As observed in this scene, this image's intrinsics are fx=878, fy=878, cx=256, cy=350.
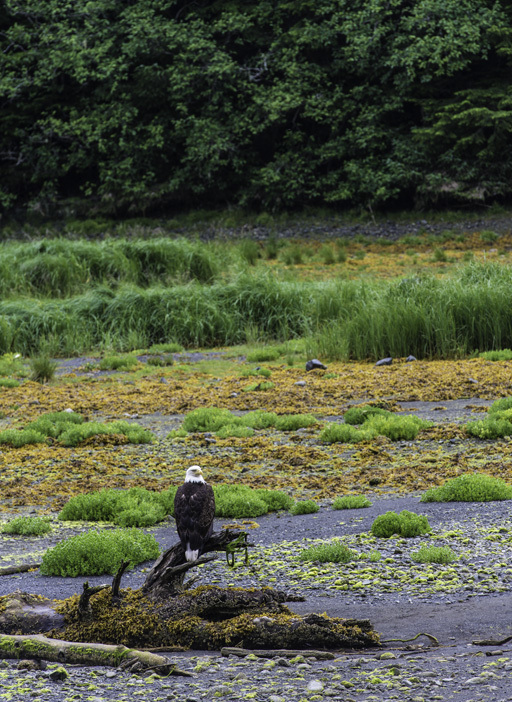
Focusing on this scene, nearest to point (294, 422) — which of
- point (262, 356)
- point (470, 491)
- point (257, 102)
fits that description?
point (470, 491)

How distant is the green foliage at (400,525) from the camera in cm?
625

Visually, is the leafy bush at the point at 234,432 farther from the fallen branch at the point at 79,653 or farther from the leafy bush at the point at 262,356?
the fallen branch at the point at 79,653

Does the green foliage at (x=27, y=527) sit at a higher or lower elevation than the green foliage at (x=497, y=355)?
higher

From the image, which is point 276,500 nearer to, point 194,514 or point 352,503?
point 352,503

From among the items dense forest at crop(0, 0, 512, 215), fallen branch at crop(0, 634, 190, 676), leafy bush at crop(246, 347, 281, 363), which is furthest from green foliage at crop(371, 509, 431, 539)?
dense forest at crop(0, 0, 512, 215)

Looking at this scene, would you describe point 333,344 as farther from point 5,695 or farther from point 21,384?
point 5,695

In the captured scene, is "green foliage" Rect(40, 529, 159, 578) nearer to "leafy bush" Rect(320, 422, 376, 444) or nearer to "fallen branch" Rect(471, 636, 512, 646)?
"fallen branch" Rect(471, 636, 512, 646)

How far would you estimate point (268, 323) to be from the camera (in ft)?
57.8

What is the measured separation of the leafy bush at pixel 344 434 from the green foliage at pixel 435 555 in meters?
3.73

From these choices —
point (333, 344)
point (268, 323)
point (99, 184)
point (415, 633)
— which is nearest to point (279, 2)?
point (99, 184)

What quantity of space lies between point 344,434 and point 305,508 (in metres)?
2.52

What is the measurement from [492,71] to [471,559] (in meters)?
29.0

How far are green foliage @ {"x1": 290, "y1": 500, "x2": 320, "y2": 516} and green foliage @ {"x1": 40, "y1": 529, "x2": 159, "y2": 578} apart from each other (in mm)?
1529

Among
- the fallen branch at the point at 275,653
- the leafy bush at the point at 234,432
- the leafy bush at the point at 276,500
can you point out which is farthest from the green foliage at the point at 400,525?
the leafy bush at the point at 234,432
